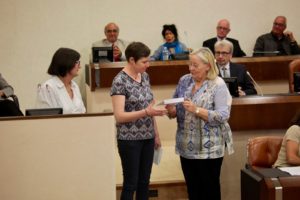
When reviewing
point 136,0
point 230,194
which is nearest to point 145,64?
point 230,194

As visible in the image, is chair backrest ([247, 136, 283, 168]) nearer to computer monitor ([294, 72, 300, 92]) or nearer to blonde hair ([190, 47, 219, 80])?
blonde hair ([190, 47, 219, 80])

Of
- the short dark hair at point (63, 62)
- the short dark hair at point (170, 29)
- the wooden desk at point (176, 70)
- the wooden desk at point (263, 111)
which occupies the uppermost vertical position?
the short dark hair at point (170, 29)

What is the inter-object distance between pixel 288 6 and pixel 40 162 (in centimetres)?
599

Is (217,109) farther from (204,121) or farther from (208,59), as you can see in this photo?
(208,59)

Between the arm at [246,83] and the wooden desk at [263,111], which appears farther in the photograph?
the arm at [246,83]

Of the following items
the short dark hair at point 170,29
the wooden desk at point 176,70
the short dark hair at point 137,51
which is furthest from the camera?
the short dark hair at point 170,29

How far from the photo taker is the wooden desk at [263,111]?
11.9 feet

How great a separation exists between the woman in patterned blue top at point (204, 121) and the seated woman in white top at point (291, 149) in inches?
14.1

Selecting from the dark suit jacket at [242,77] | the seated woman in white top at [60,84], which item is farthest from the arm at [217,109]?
the dark suit jacket at [242,77]

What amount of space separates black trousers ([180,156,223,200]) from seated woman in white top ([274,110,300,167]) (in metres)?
0.38

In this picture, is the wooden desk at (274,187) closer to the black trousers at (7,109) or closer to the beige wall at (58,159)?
the beige wall at (58,159)

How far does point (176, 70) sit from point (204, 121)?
2211 millimetres

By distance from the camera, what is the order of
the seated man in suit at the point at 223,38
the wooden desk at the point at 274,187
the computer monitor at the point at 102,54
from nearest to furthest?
the wooden desk at the point at 274,187 → the computer monitor at the point at 102,54 → the seated man in suit at the point at 223,38

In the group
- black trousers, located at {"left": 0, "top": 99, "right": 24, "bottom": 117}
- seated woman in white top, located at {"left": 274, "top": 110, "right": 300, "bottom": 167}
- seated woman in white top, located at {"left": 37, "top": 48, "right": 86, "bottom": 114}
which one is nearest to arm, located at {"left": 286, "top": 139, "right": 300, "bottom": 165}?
seated woman in white top, located at {"left": 274, "top": 110, "right": 300, "bottom": 167}
